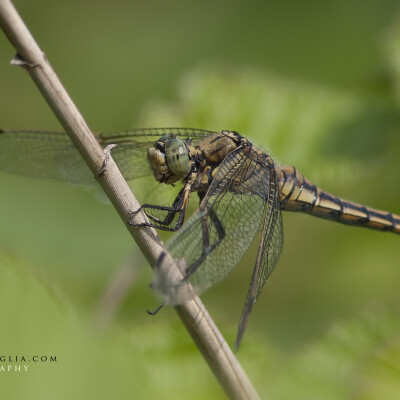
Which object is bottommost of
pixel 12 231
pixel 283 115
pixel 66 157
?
pixel 12 231

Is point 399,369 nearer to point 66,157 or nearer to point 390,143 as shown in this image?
point 390,143

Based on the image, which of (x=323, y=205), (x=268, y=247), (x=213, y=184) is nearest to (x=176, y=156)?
(x=213, y=184)

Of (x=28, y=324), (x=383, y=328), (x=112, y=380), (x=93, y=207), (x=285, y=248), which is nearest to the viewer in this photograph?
(x=112, y=380)

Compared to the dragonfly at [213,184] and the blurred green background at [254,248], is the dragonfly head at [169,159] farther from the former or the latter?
the blurred green background at [254,248]

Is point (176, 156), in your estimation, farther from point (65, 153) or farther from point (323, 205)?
point (323, 205)

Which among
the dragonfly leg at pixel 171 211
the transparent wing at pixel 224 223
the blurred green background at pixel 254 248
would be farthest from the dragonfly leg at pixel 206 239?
the blurred green background at pixel 254 248

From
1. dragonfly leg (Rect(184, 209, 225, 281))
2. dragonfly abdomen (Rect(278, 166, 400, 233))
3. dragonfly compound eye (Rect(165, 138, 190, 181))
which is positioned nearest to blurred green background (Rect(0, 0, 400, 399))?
dragonfly abdomen (Rect(278, 166, 400, 233))

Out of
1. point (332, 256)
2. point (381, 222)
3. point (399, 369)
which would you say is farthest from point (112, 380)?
point (332, 256)

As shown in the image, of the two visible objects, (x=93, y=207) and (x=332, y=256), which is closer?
(x=332, y=256)

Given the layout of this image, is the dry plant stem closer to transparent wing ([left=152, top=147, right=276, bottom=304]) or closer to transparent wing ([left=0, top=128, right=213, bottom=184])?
transparent wing ([left=152, top=147, right=276, bottom=304])
